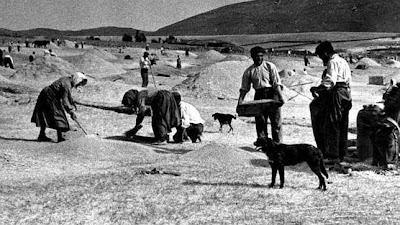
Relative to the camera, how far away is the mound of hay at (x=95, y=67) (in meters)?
28.6

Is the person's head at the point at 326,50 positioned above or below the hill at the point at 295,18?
below

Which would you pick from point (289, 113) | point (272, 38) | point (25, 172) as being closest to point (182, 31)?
point (272, 38)

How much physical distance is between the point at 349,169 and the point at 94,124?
703 centimetres

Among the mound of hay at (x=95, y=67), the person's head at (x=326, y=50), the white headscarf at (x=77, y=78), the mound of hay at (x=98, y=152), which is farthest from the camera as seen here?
the mound of hay at (x=95, y=67)

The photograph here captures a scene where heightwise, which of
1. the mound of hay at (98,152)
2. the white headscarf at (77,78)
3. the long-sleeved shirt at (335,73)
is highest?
the long-sleeved shirt at (335,73)

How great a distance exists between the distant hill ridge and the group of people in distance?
79.5 metres

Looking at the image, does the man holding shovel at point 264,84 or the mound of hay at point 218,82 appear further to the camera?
the mound of hay at point 218,82

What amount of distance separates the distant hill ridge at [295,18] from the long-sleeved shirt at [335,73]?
81.1m

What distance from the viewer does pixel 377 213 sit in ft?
18.5

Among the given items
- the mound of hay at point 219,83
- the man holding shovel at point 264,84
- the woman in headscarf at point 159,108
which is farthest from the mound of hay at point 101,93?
the man holding shovel at point 264,84

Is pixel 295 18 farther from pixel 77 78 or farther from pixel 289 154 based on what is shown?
pixel 289 154

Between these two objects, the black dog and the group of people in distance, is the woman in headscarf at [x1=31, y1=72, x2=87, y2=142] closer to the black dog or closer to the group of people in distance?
the group of people in distance

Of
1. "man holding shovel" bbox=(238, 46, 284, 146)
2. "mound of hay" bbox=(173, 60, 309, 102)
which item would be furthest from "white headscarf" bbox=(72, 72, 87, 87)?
"mound of hay" bbox=(173, 60, 309, 102)

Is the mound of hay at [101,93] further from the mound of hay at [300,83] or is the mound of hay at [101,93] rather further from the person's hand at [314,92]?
the person's hand at [314,92]
